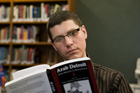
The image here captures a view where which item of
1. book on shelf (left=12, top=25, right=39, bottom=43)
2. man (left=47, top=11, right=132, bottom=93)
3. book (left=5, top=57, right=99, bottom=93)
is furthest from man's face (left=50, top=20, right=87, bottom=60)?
book on shelf (left=12, top=25, right=39, bottom=43)

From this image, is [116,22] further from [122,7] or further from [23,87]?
[23,87]

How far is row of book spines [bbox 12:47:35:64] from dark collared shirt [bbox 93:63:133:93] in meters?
2.72

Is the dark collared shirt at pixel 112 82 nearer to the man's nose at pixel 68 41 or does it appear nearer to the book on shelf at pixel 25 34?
the man's nose at pixel 68 41

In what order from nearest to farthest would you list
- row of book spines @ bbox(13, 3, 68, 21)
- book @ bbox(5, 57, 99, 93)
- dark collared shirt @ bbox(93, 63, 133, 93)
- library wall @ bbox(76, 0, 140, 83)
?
book @ bbox(5, 57, 99, 93) < dark collared shirt @ bbox(93, 63, 133, 93) < library wall @ bbox(76, 0, 140, 83) < row of book spines @ bbox(13, 3, 68, 21)

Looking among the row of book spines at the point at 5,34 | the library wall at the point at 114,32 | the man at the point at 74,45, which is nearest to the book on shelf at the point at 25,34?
the row of book spines at the point at 5,34

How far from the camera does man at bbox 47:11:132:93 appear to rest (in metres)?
1.00

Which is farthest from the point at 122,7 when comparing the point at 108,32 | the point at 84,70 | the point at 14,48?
the point at 84,70

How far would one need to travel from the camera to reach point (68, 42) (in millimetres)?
1030

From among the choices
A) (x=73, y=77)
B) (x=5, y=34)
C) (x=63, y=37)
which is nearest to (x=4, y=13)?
(x=5, y=34)

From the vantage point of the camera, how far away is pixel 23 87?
2.64 feet

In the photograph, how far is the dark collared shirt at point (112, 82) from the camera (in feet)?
3.24

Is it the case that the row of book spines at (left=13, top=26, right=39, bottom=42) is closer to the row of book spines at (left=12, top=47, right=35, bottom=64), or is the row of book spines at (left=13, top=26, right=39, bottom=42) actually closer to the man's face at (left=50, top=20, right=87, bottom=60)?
the row of book spines at (left=12, top=47, right=35, bottom=64)

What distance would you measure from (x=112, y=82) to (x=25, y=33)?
291 cm

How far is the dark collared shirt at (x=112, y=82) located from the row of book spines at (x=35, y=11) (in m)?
2.57
